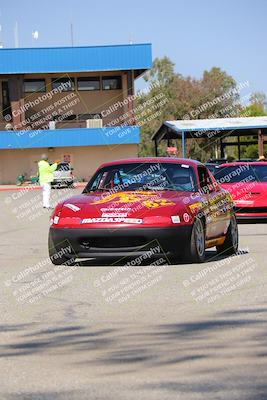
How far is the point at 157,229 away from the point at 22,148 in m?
44.0

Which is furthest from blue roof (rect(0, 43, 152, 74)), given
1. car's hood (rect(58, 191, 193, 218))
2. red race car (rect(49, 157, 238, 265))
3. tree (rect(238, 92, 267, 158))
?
Answer: car's hood (rect(58, 191, 193, 218))

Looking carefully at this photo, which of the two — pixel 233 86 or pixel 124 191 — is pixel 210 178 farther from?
pixel 233 86

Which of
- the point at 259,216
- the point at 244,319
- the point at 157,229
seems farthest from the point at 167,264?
the point at 259,216

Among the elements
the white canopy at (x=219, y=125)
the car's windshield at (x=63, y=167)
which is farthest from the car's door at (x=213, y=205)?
the car's windshield at (x=63, y=167)

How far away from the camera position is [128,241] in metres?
9.88

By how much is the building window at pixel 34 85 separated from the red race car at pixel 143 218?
4539cm

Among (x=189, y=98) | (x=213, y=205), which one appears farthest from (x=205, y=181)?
(x=189, y=98)

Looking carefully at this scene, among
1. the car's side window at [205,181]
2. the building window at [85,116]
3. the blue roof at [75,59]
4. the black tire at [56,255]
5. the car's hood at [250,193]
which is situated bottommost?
the car's hood at [250,193]

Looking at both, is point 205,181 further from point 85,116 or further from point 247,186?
point 85,116

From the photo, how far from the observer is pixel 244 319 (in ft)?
22.4

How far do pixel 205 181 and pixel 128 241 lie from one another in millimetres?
2204

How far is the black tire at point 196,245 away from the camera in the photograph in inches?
394

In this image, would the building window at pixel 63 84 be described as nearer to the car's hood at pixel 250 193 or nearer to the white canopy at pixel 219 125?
the white canopy at pixel 219 125

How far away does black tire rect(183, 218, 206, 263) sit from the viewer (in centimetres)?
1000
